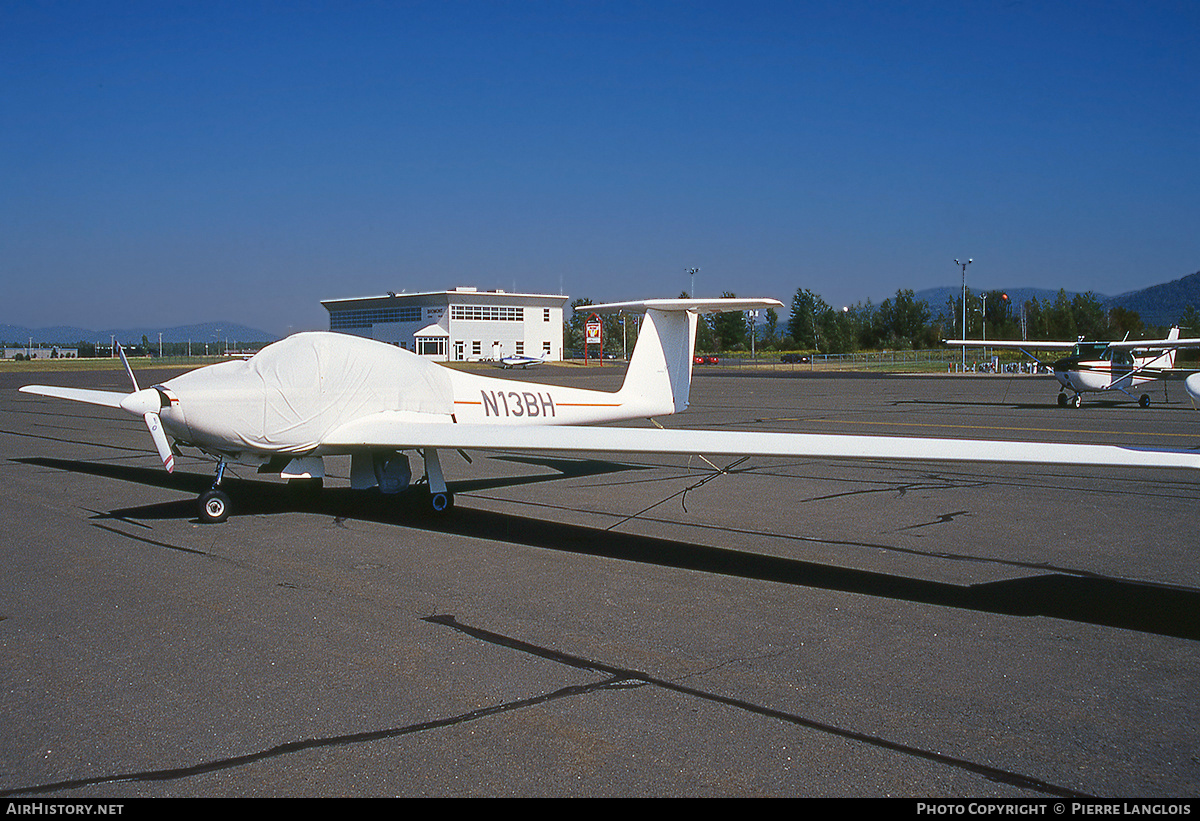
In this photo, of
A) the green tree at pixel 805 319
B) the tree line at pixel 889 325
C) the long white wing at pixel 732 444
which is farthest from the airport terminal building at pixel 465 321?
the long white wing at pixel 732 444

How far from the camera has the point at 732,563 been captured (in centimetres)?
810

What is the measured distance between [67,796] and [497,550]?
5162 millimetres

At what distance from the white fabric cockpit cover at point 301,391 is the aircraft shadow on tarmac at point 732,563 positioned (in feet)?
4.15

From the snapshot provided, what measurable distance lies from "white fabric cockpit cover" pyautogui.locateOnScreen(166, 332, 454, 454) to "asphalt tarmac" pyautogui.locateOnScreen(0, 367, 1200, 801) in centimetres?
112

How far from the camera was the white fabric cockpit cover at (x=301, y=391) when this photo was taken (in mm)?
9688

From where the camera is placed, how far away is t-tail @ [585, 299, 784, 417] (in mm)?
13156

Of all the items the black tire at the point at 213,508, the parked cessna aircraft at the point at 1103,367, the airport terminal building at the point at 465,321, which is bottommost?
the black tire at the point at 213,508

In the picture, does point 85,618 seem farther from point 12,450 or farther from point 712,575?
point 12,450

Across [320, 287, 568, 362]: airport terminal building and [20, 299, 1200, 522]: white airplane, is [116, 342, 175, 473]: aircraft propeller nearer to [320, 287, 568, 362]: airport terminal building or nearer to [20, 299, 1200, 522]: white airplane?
[20, 299, 1200, 522]: white airplane

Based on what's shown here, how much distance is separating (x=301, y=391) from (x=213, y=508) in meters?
1.67

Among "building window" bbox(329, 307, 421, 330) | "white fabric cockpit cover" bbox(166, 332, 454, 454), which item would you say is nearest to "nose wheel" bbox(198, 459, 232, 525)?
"white fabric cockpit cover" bbox(166, 332, 454, 454)

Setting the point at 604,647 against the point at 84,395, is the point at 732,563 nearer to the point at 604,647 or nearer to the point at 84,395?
the point at 604,647

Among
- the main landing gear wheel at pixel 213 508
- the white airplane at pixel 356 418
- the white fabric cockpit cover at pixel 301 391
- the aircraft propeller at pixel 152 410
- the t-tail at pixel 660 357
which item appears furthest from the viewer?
the t-tail at pixel 660 357

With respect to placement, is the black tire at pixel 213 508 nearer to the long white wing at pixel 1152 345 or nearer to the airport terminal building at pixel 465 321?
→ the long white wing at pixel 1152 345
